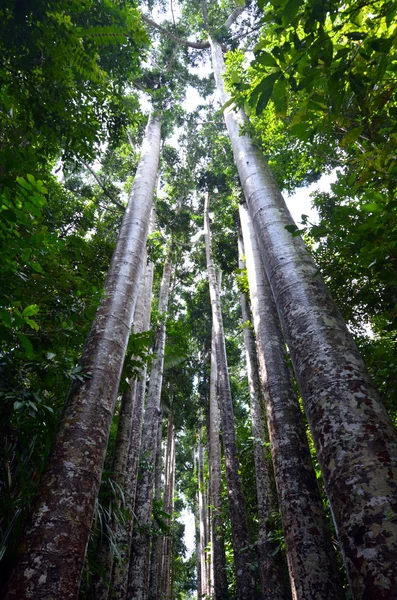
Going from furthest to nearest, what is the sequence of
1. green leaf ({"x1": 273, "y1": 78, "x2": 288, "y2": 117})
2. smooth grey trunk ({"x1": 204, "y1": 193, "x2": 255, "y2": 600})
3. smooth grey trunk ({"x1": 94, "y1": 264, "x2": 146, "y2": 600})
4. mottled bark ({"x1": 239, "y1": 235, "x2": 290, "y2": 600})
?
smooth grey trunk ({"x1": 204, "y1": 193, "x2": 255, "y2": 600}) → mottled bark ({"x1": 239, "y1": 235, "x2": 290, "y2": 600}) → smooth grey trunk ({"x1": 94, "y1": 264, "x2": 146, "y2": 600}) → green leaf ({"x1": 273, "y1": 78, "x2": 288, "y2": 117})

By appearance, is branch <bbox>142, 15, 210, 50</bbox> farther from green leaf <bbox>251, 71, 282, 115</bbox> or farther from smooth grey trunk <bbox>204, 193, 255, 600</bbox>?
green leaf <bbox>251, 71, 282, 115</bbox>

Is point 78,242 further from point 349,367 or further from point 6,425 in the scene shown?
point 349,367

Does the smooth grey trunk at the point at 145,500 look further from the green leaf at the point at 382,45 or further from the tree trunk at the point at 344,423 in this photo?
the green leaf at the point at 382,45

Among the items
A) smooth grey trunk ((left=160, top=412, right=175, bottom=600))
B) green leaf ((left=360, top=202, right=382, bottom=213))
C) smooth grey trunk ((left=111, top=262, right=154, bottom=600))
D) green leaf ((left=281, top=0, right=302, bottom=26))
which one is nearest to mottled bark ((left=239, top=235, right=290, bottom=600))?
smooth grey trunk ((left=111, top=262, right=154, bottom=600))

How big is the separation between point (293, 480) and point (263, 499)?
393 cm

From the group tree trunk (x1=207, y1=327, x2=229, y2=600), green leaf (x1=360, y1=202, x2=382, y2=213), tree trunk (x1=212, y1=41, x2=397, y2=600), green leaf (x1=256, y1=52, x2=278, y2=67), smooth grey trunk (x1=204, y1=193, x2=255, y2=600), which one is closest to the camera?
tree trunk (x1=212, y1=41, x2=397, y2=600)

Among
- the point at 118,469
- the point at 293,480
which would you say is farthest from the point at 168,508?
the point at 293,480

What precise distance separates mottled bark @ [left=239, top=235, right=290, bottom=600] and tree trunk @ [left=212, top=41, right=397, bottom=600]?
Result: 474 cm

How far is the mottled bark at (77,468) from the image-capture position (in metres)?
2.00

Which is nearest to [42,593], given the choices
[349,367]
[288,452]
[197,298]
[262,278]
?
[349,367]

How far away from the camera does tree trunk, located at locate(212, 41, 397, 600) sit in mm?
1490

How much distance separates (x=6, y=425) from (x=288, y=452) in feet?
8.77

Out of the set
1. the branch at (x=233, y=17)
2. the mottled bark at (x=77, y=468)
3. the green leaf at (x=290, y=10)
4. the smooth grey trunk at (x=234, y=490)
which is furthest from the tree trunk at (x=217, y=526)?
the branch at (x=233, y=17)

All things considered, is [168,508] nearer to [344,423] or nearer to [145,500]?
[145,500]
